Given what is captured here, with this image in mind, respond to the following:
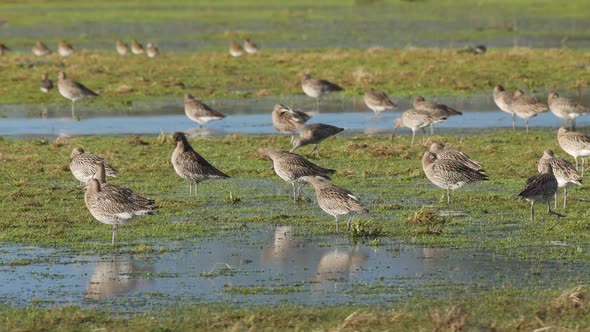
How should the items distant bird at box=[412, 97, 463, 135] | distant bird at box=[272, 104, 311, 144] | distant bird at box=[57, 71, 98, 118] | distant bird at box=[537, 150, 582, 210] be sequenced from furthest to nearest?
distant bird at box=[57, 71, 98, 118], distant bird at box=[412, 97, 463, 135], distant bird at box=[272, 104, 311, 144], distant bird at box=[537, 150, 582, 210]

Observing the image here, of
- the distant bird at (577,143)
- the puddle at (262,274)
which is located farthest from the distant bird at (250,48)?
the puddle at (262,274)

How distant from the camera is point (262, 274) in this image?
12.9 meters

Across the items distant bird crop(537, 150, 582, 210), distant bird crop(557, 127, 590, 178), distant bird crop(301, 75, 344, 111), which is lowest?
distant bird crop(537, 150, 582, 210)

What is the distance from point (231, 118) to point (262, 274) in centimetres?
1783

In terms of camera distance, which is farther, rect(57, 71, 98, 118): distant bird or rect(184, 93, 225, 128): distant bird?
rect(57, 71, 98, 118): distant bird

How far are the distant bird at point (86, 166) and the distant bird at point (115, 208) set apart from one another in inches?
140

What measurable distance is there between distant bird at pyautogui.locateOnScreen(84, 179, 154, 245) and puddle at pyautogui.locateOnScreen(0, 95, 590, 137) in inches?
488

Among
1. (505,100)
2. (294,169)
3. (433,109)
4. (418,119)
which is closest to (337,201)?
(294,169)

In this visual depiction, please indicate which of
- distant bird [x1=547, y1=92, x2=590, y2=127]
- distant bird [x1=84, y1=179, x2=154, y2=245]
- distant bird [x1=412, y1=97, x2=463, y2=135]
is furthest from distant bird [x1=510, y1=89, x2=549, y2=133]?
distant bird [x1=84, y1=179, x2=154, y2=245]

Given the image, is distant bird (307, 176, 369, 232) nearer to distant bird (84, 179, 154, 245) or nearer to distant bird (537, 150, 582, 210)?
distant bird (84, 179, 154, 245)

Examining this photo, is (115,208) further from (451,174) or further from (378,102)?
(378,102)

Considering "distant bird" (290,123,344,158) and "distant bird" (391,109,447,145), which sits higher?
"distant bird" (391,109,447,145)

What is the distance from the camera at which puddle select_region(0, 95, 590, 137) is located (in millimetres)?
28016

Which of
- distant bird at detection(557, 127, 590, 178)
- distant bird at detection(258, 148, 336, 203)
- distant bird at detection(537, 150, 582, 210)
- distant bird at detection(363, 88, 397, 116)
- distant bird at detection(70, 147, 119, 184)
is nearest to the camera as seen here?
distant bird at detection(537, 150, 582, 210)
